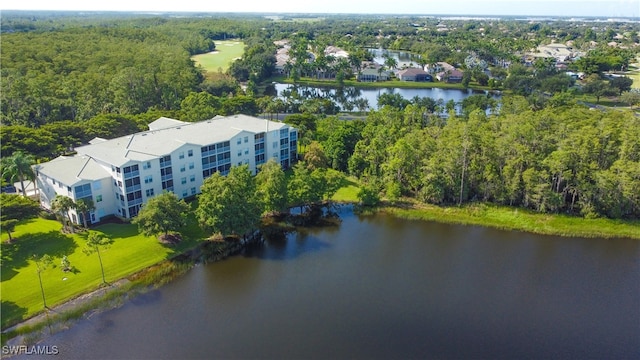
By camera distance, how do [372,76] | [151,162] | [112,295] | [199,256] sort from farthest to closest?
[372,76]
[151,162]
[199,256]
[112,295]

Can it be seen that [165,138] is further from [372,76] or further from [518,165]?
[372,76]

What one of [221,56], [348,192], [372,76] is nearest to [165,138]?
[348,192]

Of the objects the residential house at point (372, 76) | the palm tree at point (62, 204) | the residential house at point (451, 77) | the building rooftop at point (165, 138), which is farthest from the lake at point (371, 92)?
the palm tree at point (62, 204)

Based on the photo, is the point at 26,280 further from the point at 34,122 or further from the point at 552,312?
the point at 34,122

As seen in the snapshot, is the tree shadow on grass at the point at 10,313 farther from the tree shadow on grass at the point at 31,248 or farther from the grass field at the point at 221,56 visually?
the grass field at the point at 221,56

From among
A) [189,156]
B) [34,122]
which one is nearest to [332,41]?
[34,122]
